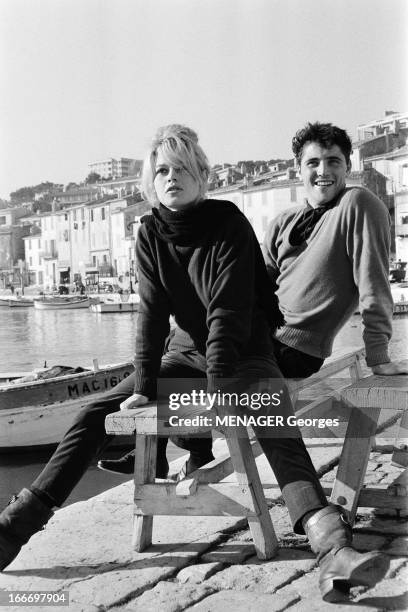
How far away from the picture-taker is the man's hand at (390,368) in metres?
3.28

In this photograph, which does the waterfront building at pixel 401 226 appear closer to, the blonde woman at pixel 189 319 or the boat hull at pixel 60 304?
the boat hull at pixel 60 304

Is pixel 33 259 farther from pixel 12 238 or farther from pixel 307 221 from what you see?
pixel 307 221

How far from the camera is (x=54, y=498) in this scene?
9.80 feet

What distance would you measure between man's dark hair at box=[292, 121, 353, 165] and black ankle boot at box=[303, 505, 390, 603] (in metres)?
1.58

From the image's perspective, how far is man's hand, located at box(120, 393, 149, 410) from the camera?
3.04 m

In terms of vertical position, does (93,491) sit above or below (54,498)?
below

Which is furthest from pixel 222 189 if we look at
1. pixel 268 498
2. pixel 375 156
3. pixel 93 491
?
pixel 268 498

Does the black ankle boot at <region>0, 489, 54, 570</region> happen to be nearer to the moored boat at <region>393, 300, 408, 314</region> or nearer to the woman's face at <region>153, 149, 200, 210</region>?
the woman's face at <region>153, 149, 200, 210</region>

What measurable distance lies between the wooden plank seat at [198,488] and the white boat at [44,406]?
11350 millimetres

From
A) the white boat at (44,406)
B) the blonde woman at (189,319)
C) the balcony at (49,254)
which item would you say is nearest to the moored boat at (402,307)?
the white boat at (44,406)

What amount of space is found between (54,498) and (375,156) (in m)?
54.2

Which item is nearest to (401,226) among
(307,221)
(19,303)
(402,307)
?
(402,307)

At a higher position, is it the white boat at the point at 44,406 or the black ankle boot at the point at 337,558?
the black ankle boot at the point at 337,558

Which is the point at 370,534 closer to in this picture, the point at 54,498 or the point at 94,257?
the point at 54,498
